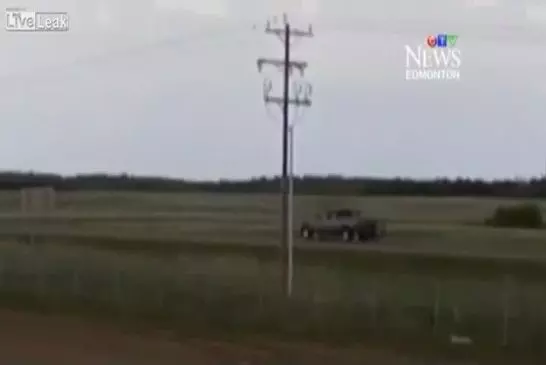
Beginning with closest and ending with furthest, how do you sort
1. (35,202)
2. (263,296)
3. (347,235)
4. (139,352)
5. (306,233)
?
(139,352) < (263,296) < (347,235) < (306,233) < (35,202)

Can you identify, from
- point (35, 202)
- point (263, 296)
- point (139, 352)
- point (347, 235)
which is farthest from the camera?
point (35, 202)

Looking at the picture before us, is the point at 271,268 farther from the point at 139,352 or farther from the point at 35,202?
the point at 139,352

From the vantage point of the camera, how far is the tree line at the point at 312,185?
1213 cm

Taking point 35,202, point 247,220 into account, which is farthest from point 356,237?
point 35,202

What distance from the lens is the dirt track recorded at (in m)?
8.20

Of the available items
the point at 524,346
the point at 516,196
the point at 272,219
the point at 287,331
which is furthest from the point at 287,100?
the point at 524,346

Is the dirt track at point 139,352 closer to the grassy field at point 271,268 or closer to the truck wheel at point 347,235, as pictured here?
the grassy field at point 271,268

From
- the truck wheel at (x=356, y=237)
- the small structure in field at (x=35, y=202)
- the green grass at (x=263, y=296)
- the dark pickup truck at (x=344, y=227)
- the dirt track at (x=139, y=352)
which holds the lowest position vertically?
the dirt track at (x=139, y=352)

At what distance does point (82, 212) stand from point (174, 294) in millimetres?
3159

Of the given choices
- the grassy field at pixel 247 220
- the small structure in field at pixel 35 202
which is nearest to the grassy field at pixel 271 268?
the grassy field at pixel 247 220

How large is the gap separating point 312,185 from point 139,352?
16.7 ft

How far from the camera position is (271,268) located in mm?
13555

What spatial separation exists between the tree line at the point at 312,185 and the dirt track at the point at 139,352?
3.77 meters

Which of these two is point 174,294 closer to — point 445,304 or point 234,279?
point 234,279
